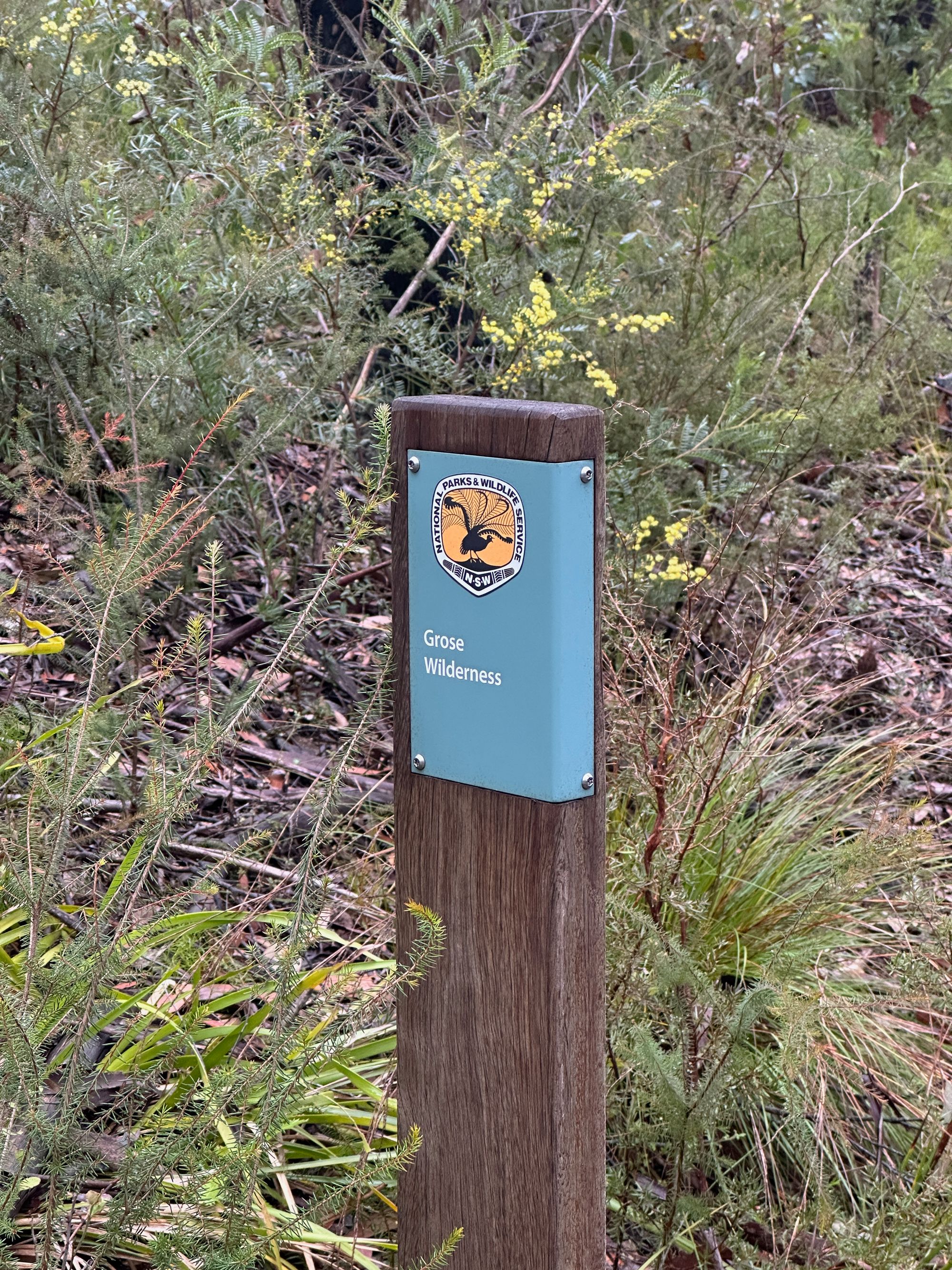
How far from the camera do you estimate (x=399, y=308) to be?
4.30 meters

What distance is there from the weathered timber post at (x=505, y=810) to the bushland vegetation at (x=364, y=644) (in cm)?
10

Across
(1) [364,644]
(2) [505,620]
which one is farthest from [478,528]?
(1) [364,644]

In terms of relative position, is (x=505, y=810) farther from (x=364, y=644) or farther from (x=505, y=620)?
(x=364, y=644)

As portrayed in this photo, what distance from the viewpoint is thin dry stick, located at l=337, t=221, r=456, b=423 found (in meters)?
3.83

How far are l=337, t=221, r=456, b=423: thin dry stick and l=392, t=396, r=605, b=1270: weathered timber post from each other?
2144 millimetres

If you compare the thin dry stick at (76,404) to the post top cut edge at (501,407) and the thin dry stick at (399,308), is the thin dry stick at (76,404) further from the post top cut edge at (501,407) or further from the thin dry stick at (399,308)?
the post top cut edge at (501,407)

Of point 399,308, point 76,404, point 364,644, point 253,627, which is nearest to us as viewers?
point 76,404

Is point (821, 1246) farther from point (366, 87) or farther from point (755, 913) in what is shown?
point (366, 87)

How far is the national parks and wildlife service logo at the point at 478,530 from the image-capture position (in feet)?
5.08

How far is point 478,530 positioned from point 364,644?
2.46 metres

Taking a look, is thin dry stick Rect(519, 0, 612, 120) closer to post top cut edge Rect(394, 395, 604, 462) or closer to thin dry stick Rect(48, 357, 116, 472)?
thin dry stick Rect(48, 357, 116, 472)

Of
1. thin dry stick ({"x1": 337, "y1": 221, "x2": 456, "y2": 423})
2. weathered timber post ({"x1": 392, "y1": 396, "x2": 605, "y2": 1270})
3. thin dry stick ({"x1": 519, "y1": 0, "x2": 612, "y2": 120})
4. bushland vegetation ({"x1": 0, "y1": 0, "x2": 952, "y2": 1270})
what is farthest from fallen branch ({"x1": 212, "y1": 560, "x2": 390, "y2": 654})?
thin dry stick ({"x1": 519, "y1": 0, "x2": 612, "y2": 120})

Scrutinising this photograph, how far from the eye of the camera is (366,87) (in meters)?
5.01

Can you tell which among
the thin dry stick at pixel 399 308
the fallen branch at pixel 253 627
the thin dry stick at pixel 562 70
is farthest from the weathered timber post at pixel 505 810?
the thin dry stick at pixel 562 70
